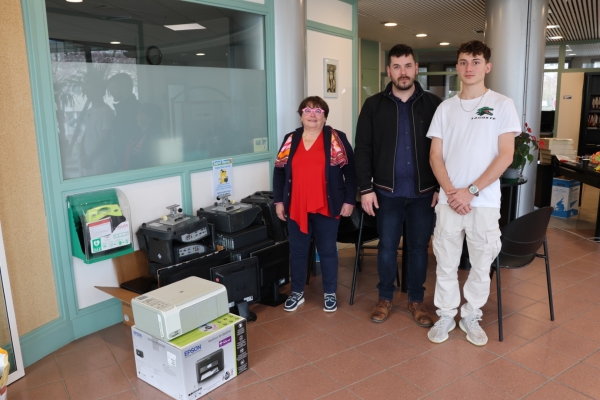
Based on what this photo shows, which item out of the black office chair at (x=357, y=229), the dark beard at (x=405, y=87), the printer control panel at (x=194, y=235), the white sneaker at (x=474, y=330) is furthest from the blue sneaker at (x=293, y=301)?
the dark beard at (x=405, y=87)

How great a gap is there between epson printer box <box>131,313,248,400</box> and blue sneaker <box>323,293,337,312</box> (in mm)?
861

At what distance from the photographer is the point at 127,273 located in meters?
3.21

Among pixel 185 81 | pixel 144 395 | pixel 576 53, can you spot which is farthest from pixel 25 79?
pixel 576 53

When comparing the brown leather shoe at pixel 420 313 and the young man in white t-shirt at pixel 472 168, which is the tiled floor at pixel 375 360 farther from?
the young man in white t-shirt at pixel 472 168

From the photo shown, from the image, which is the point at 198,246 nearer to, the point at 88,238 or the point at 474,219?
the point at 88,238

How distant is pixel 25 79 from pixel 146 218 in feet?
3.58

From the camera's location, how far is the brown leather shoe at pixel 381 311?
10.2 ft

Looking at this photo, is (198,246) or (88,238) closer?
(88,238)

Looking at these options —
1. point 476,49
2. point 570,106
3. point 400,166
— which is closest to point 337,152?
point 400,166

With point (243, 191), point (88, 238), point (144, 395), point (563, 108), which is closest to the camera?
point (144, 395)

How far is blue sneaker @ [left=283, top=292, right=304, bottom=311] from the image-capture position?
3309 millimetres

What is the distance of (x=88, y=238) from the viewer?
2.80 meters

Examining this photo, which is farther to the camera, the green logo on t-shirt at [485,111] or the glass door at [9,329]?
the green logo on t-shirt at [485,111]

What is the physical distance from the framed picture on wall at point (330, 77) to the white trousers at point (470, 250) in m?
2.38
